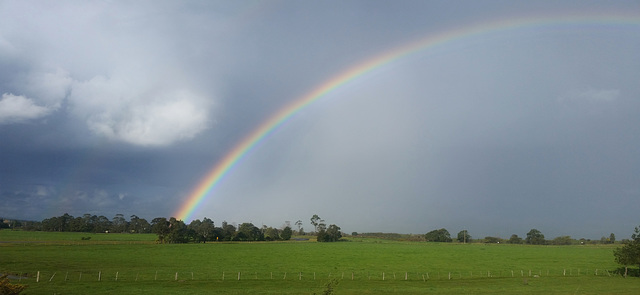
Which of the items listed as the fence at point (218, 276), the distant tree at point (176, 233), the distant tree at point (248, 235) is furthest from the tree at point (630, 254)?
the distant tree at point (248, 235)

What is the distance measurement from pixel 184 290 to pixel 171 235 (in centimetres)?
12070

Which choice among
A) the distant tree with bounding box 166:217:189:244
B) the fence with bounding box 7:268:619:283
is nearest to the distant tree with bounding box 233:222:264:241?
the distant tree with bounding box 166:217:189:244

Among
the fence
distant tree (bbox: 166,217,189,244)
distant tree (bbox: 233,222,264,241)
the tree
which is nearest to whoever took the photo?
the fence

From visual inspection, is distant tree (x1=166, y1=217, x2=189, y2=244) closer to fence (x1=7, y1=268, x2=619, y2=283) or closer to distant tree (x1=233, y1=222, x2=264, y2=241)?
distant tree (x1=233, y1=222, x2=264, y2=241)

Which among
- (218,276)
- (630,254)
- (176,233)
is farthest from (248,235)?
(630,254)

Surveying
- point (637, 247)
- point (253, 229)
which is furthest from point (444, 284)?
point (253, 229)

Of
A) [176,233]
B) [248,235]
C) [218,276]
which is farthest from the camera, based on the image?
[248,235]

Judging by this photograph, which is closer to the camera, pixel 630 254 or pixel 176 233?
pixel 630 254

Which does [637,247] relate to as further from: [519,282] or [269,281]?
[269,281]

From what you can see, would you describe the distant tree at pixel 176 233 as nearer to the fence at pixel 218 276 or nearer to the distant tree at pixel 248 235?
the distant tree at pixel 248 235

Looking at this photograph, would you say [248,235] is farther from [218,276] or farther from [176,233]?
[218,276]

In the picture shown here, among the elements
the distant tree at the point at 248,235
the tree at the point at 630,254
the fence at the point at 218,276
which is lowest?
the distant tree at the point at 248,235

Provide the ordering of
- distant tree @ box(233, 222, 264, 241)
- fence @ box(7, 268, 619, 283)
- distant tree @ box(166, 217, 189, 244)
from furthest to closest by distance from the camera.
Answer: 1. distant tree @ box(233, 222, 264, 241)
2. distant tree @ box(166, 217, 189, 244)
3. fence @ box(7, 268, 619, 283)

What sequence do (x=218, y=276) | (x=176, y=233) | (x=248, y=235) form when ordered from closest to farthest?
(x=218, y=276) → (x=176, y=233) → (x=248, y=235)
